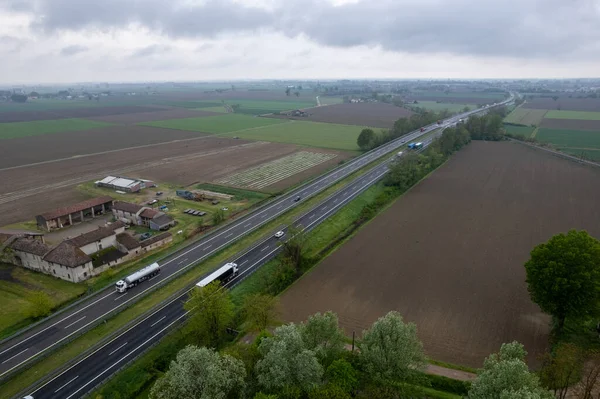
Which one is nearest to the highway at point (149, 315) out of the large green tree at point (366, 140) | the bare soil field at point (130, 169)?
the bare soil field at point (130, 169)

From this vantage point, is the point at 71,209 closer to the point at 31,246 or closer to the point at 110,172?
the point at 31,246

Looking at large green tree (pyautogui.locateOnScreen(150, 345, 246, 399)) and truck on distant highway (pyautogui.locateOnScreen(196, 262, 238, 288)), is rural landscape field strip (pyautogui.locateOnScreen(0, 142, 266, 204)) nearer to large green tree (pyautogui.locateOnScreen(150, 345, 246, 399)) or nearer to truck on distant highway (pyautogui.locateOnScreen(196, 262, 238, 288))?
truck on distant highway (pyautogui.locateOnScreen(196, 262, 238, 288))

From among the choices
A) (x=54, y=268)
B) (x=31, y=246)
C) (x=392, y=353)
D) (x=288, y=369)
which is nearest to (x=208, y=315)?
(x=288, y=369)

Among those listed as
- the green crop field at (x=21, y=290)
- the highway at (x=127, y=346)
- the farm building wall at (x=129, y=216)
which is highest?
the farm building wall at (x=129, y=216)

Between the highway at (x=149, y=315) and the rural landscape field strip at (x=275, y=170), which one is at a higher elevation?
the rural landscape field strip at (x=275, y=170)

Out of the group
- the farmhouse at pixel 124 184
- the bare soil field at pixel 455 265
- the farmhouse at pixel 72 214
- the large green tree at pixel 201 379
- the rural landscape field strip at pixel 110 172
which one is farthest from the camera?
the farmhouse at pixel 124 184

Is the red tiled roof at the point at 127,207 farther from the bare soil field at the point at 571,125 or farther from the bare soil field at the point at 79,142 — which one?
the bare soil field at the point at 571,125

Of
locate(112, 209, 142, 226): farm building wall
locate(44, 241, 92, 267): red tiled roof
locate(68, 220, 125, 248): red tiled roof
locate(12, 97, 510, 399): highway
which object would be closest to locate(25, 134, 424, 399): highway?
locate(12, 97, 510, 399): highway
